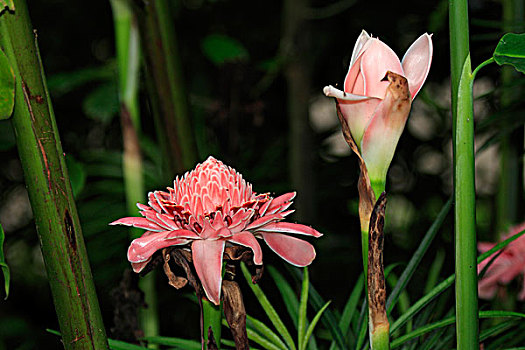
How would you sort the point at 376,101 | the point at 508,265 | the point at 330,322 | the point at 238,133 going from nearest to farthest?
the point at 376,101 → the point at 330,322 → the point at 508,265 → the point at 238,133

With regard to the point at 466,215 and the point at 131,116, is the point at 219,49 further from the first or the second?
the point at 466,215

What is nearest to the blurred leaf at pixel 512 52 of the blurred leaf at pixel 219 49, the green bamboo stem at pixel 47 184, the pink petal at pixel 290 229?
the pink petal at pixel 290 229

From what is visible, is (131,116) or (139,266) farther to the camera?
(131,116)

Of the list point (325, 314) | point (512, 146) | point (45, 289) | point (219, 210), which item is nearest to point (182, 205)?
point (219, 210)

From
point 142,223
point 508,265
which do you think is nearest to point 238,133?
point 508,265

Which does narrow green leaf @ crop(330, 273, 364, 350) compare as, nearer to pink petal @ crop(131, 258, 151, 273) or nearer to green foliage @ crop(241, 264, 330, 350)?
green foliage @ crop(241, 264, 330, 350)

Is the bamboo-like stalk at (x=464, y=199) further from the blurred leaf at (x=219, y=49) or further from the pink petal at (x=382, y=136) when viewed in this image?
the blurred leaf at (x=219, y=49)
